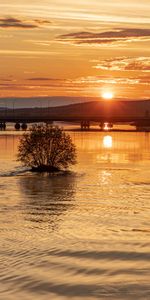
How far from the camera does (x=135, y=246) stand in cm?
5466

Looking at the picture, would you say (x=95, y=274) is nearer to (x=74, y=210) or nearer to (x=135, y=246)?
(x=135, y=246)

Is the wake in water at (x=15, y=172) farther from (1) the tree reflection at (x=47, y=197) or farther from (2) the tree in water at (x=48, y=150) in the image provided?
(1) the tree reflection at (x=47, y=197)

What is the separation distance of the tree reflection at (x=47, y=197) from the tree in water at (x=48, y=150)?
7.01 m

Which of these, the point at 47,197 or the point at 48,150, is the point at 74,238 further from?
the point at 48,150

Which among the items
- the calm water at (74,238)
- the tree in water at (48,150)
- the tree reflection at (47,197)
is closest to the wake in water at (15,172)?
the tree in water at (48,150)

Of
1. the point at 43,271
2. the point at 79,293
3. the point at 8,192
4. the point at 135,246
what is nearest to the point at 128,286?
the point at 79,293

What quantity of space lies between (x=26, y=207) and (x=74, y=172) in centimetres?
4622

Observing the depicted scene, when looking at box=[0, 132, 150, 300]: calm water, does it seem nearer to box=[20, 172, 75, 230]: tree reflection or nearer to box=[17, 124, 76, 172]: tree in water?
box=[20, 172, 75, 230]: tree reflection

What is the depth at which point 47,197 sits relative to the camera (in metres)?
89.7

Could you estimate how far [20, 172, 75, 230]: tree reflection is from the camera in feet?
227

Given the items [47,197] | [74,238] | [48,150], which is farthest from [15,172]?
[74,238]

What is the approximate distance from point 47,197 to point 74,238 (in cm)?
3224

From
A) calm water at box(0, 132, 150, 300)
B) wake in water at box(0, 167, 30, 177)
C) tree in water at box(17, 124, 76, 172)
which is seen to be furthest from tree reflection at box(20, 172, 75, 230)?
tree in water at box(17, 124, 76, 172)

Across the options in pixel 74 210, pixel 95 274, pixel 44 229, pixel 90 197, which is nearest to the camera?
pixel 95 274
